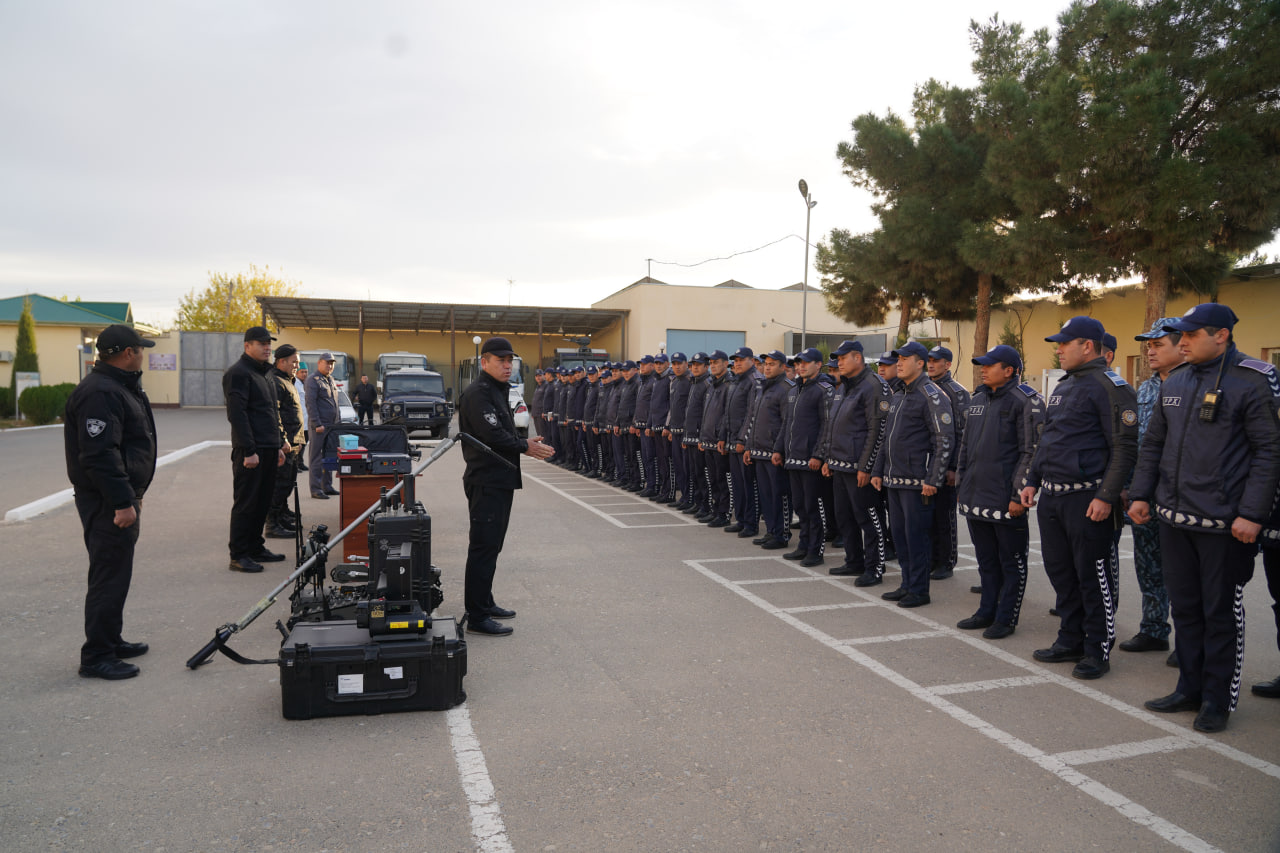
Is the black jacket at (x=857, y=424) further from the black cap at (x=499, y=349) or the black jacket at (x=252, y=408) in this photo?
the black jacket at (x=252, y=408)

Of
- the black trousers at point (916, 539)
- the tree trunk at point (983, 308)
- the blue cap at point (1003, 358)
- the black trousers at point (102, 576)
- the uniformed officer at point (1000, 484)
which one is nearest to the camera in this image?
the black trousers at point (102, 576)

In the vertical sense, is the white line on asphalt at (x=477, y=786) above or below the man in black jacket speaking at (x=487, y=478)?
below

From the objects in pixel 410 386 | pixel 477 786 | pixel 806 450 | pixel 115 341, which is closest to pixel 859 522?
pixel 806 450

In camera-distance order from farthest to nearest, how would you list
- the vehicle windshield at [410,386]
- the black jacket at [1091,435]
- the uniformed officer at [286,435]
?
the vehicle windshield at [410,386] < the uniformed officer at [286,435] < the black jacket at [1091,435]

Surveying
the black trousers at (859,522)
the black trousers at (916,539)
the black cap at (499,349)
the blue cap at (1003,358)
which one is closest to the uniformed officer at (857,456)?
the black trousers at (859,522)

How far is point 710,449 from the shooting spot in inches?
416

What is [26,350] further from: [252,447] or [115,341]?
[115,341]

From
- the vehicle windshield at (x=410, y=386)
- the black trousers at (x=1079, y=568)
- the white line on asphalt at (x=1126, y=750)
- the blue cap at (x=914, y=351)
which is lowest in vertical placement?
the white line on asphalt at (x=1126, y=750)

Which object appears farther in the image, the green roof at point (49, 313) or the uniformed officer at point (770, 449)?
the green roof at point (49, 313)

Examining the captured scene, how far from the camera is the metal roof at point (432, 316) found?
4269 centimetres

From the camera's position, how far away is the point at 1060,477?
5234 mm

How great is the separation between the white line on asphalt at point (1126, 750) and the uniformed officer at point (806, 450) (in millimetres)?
4101

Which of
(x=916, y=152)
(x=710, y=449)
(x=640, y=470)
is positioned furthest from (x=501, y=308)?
(x=710, y=449)

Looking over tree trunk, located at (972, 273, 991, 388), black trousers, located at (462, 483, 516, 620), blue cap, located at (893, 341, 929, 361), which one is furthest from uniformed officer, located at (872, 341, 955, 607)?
tree trunk, located at (972, 273, 991, 388)
